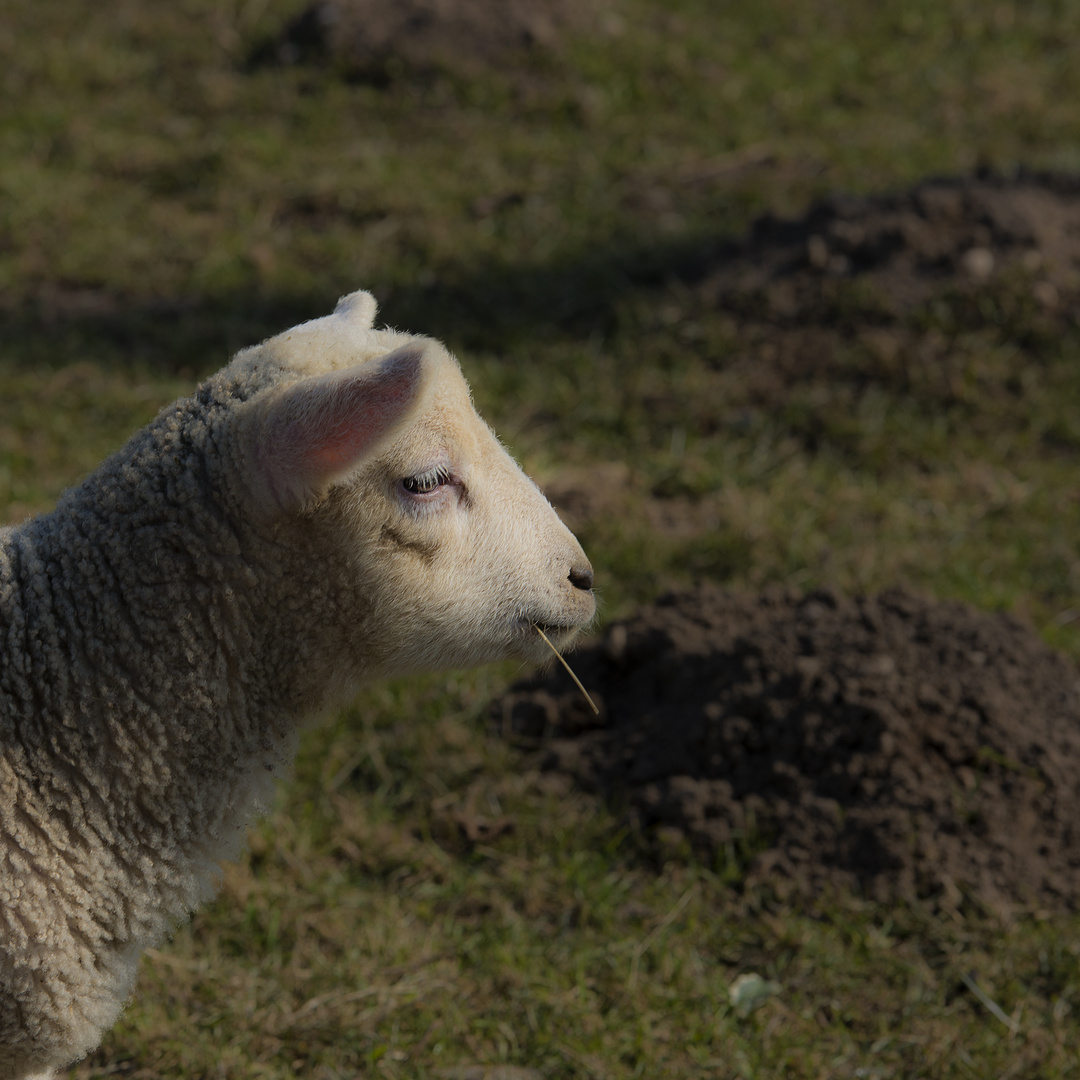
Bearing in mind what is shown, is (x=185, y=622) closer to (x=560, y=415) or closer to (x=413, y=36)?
(x=560, y=415)

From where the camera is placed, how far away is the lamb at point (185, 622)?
2166 mm

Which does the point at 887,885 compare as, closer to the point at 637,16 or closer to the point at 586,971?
the point at 586,971

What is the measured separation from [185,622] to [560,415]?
3.72 m

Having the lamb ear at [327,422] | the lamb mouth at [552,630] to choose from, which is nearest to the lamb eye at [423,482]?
the lamb ear at [327,422]

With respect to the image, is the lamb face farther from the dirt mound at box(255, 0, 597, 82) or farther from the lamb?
the dirt mound at box(255, 0, 597, 82)

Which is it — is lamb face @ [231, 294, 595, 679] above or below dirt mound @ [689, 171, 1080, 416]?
above

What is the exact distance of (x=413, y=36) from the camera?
8336 mm

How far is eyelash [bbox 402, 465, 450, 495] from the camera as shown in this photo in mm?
2234

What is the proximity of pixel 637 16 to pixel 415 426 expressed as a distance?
7946 millimetres

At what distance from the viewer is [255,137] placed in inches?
306

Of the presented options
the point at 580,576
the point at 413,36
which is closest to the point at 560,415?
the point at 580,576

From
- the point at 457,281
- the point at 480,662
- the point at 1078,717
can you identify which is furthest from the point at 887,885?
the point at 457,281

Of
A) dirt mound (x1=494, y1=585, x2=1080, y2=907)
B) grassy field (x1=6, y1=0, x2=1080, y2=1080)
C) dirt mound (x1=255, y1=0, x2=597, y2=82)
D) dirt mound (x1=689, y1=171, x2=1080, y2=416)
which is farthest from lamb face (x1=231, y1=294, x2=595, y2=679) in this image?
dirt mound (x1=255, y1=0, x2=597, y2=82)

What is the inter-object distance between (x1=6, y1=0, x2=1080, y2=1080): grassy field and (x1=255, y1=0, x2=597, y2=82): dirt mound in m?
0.18
